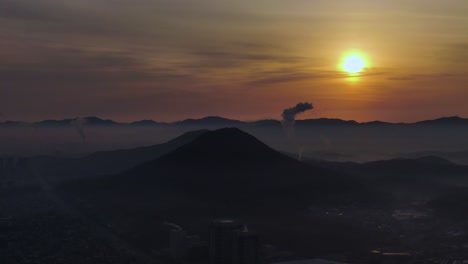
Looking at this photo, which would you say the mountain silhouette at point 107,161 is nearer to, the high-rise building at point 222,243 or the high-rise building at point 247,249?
the high-rise building at point 222,243

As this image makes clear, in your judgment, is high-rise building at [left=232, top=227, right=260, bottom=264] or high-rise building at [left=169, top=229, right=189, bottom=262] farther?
high-rise building at [left=169, top=229, right=189, bottom=262]

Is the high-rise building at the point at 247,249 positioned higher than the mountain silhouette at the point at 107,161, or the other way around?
the mountain silhouette at the point at 107,161

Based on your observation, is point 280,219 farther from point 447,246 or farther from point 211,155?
point 211,155

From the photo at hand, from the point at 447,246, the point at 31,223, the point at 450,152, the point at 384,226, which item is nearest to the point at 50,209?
the point at 31,223

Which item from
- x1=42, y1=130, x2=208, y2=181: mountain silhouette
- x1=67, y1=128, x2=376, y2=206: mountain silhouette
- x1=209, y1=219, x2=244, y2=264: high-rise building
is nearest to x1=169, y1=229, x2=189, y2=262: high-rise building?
x1=209, y1=219, x2=244, y2=264: high-rise building

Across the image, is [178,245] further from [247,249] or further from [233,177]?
[233,177]

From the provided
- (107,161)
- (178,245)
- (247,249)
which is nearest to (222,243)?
(247,249)

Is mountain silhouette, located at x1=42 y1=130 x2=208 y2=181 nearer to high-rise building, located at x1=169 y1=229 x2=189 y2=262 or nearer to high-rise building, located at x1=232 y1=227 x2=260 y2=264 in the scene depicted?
high-rise building, located at x1=169 y1=229 x2=189 y2=262

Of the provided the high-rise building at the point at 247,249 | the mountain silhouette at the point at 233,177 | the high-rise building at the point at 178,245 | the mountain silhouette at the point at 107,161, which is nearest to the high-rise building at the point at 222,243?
the high-rise building at the point at 247,249

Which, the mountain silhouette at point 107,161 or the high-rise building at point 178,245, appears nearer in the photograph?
the high-rise building at point 178,245
